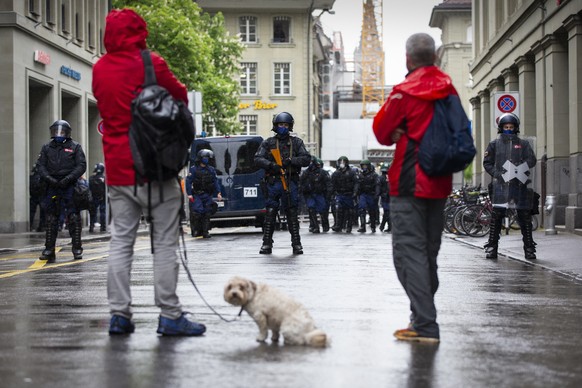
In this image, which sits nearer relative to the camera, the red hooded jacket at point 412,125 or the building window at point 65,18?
the red hooded jacket at point 412,125

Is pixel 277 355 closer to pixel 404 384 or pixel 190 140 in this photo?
pixel 404 384

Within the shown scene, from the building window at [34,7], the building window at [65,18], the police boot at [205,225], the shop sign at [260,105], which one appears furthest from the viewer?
the shop sign at [260,105]

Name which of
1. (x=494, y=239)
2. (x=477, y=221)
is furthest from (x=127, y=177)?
(x=477, y=221)

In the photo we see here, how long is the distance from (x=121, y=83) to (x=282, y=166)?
9.50 metres

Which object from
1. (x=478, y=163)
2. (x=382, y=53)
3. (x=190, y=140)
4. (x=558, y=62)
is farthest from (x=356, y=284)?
(x=382, y=53)

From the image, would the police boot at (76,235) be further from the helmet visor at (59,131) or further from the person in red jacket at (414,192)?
the person in red jacket at (414,192)

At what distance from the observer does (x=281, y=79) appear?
75750mm

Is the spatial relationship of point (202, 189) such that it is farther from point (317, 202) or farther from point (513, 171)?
point (513, 171)

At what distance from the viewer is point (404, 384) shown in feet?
17.4

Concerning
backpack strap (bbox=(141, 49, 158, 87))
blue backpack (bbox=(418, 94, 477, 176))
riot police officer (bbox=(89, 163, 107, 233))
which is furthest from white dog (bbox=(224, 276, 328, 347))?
riot police officer (bbox=(89, 163, 107, 233))

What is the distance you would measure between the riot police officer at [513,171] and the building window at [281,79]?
59874 millimetres

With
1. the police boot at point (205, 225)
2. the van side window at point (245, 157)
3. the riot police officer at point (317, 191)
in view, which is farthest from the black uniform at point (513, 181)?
the riot police officer at point (317, 191)

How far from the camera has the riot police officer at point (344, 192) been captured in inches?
1198

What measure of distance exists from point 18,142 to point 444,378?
26962mm
